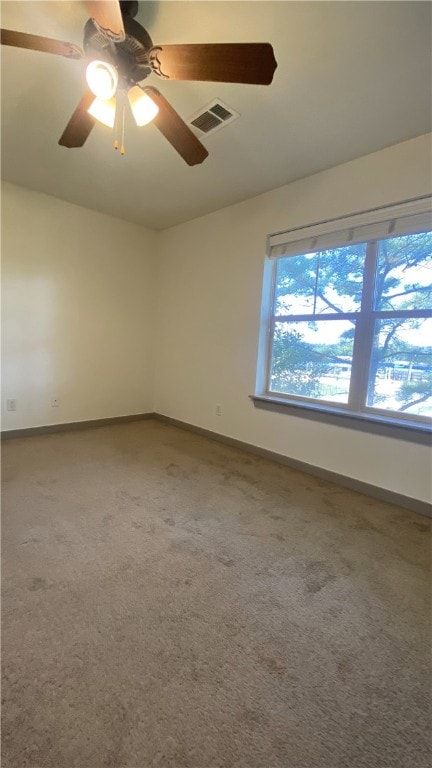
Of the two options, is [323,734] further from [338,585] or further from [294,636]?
[338,585]

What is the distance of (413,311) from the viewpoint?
7.82 ft

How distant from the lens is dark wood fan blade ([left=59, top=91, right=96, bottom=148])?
1.60 m

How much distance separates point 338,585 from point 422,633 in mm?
361

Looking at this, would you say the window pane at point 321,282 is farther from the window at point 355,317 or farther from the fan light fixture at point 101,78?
the fan light fixture at point 101,78

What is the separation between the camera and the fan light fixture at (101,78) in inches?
54.9

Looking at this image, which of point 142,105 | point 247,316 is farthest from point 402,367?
point 142,105

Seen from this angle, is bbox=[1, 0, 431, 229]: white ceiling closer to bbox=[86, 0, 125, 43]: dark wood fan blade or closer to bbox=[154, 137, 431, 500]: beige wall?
bbox=[154, 137, 431, 500]: beige wall

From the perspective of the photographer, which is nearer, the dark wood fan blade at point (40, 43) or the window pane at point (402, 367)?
the dark wood fan blade at point (40, 43)

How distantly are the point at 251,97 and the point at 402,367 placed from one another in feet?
6.87

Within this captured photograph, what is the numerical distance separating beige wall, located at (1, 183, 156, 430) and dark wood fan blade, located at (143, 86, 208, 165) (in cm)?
238

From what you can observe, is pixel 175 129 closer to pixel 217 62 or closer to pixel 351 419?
pixel 217 62

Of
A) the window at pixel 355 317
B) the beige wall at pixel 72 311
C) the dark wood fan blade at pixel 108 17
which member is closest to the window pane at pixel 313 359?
the window at pixel 355 317

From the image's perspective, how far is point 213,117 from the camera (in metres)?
2.16

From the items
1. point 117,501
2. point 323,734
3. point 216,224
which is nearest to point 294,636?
point 323,734
